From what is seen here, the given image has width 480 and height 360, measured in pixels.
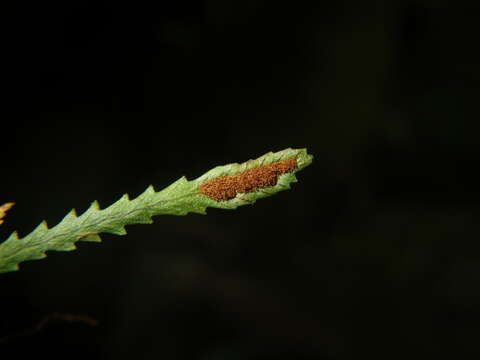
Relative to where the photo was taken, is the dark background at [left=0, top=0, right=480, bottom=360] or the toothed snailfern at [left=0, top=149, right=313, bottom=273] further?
the dark background at [left=0, top=0, right=480, bottom=360]

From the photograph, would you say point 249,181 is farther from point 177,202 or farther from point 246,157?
point 246,157

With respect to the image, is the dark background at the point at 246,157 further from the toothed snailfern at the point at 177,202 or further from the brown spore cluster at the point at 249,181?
the brown spore cluster at the point at 249,181

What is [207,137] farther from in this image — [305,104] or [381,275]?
[381,275]

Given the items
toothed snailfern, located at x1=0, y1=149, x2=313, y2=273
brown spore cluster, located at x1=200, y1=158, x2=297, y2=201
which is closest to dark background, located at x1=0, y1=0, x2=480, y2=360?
toothed snailfern, located at x1=0, y1=149, x2=313, y2=273

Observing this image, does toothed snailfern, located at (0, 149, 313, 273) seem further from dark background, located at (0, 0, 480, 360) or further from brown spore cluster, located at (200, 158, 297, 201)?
dark background, located at (0, 0, 480, 360)

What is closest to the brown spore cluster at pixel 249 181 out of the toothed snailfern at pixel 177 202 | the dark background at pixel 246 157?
the toothed snailfern at pixel 177 202

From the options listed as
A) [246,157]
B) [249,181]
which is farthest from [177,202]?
[246,157]

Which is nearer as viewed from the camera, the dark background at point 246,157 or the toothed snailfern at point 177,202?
the toothed snailfern at point 177,202
